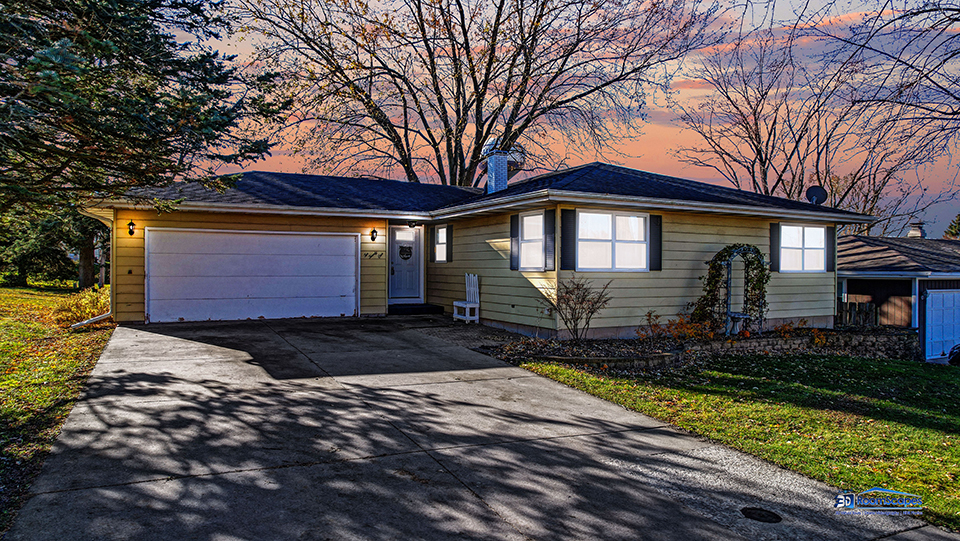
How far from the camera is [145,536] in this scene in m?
3.05

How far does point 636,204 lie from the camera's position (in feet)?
34.2

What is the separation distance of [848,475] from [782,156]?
89.3ft

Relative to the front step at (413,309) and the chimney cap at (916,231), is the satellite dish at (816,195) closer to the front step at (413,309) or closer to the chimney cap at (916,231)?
the front step at (413,309)

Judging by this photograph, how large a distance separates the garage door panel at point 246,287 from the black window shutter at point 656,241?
21.5 ft

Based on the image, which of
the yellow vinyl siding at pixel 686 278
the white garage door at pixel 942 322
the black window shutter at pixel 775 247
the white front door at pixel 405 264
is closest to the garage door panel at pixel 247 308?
the white front door at pixel 405 264

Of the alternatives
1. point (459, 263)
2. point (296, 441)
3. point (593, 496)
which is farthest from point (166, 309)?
point (593, 496)

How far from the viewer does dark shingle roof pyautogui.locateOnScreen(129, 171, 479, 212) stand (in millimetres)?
11828

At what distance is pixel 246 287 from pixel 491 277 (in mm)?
5200

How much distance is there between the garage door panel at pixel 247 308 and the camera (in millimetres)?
11469

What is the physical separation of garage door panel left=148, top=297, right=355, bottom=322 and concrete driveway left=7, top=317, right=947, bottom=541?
4.81 m

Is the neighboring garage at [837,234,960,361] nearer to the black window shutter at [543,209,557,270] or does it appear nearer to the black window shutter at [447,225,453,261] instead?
the black window shutter at [543,209,557,270]

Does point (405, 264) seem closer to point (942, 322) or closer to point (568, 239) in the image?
point (568, 239)

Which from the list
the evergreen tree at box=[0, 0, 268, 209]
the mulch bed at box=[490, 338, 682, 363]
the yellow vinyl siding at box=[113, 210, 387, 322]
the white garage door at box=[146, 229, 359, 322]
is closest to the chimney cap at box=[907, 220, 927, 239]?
the mulch bed at box=[490, 338, 682, 363]

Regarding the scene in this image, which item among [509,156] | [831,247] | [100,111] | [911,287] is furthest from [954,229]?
[100,111]
